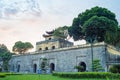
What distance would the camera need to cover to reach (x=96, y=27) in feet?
114

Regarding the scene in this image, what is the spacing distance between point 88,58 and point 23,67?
618 inches

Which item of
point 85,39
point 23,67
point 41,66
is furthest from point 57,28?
point 41,66

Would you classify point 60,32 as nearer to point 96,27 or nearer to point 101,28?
point 96,27

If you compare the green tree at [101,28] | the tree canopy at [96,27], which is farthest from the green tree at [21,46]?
the green tree at [101,28]

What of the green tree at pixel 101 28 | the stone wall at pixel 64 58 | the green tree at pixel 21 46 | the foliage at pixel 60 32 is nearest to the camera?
the stone wall at pixel 64 58

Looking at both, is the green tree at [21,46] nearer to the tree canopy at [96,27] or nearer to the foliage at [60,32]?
the foliage at [60,32]

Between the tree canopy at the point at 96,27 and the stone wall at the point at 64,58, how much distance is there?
612 centimetres

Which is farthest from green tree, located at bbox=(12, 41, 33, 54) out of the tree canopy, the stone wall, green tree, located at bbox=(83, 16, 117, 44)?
Result: green tree, located at bbox=(83, 16, 117, 44)

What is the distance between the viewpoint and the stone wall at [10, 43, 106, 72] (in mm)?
27823

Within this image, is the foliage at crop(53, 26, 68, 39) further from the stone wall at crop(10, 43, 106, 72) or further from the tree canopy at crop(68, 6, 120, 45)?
the stone wall at crop(10, 43, 106, 72)

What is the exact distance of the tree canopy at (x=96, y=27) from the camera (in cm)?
3456

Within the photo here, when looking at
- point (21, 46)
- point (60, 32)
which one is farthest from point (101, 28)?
point (21, 46)

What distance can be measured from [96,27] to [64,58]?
8.08 metres

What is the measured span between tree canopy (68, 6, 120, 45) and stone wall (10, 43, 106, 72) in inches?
241
